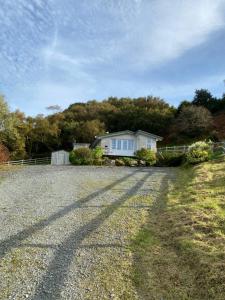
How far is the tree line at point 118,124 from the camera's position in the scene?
46.6m

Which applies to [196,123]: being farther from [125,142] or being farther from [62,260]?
[62,260]

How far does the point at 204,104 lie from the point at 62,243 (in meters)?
50.4

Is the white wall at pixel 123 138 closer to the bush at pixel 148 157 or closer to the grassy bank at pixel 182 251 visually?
the bush at pixel 148 157

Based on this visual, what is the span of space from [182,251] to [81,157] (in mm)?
22620

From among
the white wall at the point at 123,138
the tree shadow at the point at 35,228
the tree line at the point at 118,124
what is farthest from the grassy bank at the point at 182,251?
the tree line at the point at 118,124

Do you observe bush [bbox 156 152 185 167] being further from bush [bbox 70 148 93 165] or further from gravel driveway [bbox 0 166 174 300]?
gravel driveway [bbox 0 166 174 300]

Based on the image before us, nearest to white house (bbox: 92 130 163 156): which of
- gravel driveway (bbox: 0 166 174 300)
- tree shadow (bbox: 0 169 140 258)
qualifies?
gravel driveway (bbox: 0 166 174 300)

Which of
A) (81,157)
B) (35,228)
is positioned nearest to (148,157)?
(81,157)

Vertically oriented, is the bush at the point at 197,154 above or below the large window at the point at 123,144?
below

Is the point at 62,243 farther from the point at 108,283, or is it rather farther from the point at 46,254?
the point at 108,283

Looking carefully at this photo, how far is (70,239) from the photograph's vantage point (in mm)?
7961

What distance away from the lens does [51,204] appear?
38.5 feet

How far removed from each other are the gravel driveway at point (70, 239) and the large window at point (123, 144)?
82.0ft

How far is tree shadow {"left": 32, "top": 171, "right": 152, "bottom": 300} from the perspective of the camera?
18.3ft
